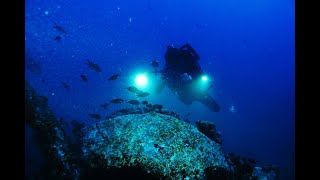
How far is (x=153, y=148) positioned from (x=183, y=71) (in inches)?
336

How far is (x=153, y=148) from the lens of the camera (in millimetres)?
7445

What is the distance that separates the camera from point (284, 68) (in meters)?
134

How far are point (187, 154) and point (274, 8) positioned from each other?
327 feet

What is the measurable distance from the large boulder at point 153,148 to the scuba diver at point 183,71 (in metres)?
6.54

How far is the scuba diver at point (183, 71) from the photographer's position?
14953 mm

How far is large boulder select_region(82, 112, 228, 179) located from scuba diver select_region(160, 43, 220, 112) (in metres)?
6.54

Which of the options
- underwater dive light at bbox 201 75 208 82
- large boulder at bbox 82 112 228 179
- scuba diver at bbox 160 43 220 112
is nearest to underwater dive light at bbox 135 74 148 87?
scuba diver at bbox 160 43 220 112

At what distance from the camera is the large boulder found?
23.4 feet

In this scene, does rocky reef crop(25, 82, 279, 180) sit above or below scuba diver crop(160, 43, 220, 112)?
below

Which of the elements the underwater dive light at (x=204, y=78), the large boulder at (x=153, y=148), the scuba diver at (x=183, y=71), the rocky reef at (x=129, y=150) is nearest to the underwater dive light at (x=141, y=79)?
the scuba diver at (x=183, y=71)

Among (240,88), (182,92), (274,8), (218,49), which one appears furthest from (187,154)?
(240,88)

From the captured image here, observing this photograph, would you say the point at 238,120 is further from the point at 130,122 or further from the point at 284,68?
the point at 130,122

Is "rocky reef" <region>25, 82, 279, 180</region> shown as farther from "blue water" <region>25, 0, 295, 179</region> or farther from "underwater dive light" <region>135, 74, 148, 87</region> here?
"blue water" <region>25, 0, 295, 179</region>

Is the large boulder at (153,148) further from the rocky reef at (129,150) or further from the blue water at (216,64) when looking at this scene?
the blue water at (216,64)
